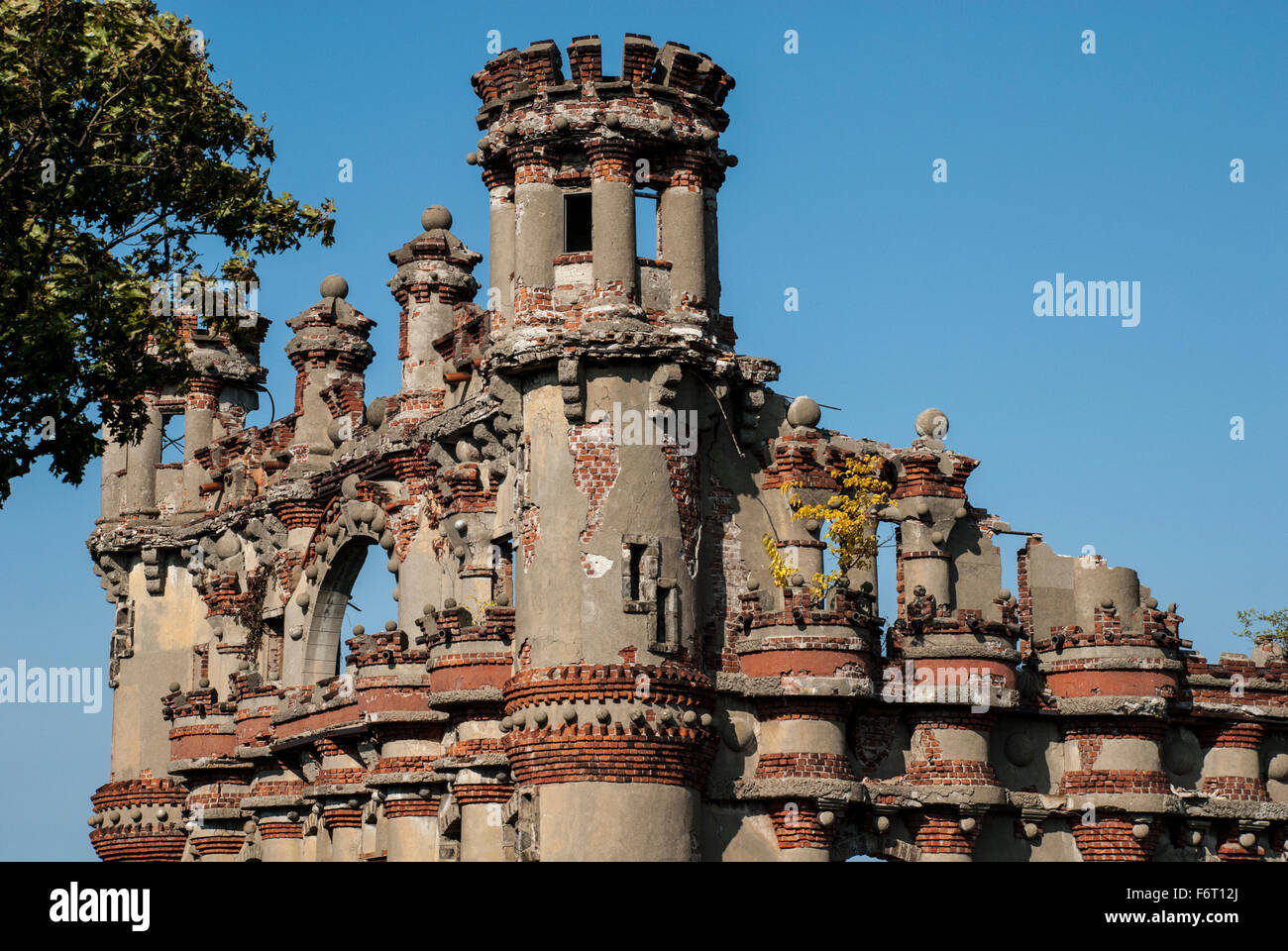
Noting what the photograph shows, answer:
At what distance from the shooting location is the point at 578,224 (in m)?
35.5

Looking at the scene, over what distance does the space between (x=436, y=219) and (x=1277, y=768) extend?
17711 millimetres

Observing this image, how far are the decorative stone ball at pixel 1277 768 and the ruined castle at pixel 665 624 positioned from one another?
7cm

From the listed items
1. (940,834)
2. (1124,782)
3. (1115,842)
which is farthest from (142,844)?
(1124,782)

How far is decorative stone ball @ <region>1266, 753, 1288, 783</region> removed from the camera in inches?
1443

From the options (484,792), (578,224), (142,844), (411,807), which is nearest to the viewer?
(484,792)

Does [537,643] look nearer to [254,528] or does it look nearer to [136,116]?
[136,116]

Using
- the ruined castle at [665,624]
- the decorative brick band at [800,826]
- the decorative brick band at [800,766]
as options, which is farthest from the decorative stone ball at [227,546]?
the decorative brick band at [800,826]

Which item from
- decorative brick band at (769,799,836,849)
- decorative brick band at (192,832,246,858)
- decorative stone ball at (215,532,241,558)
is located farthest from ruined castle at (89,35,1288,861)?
decorative stone ball at (215,532,241,558)

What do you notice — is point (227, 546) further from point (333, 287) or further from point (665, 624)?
point (665, 624)

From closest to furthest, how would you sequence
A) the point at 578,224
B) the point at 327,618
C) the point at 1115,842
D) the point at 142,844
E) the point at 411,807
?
1. the point at 1115,842
2. the point at 411,807
3. the point at 578,224
4. the point at 327,618
5. the point at 142,844

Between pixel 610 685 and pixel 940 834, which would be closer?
pixel 610 685

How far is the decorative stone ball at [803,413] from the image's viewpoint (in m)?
33.8
